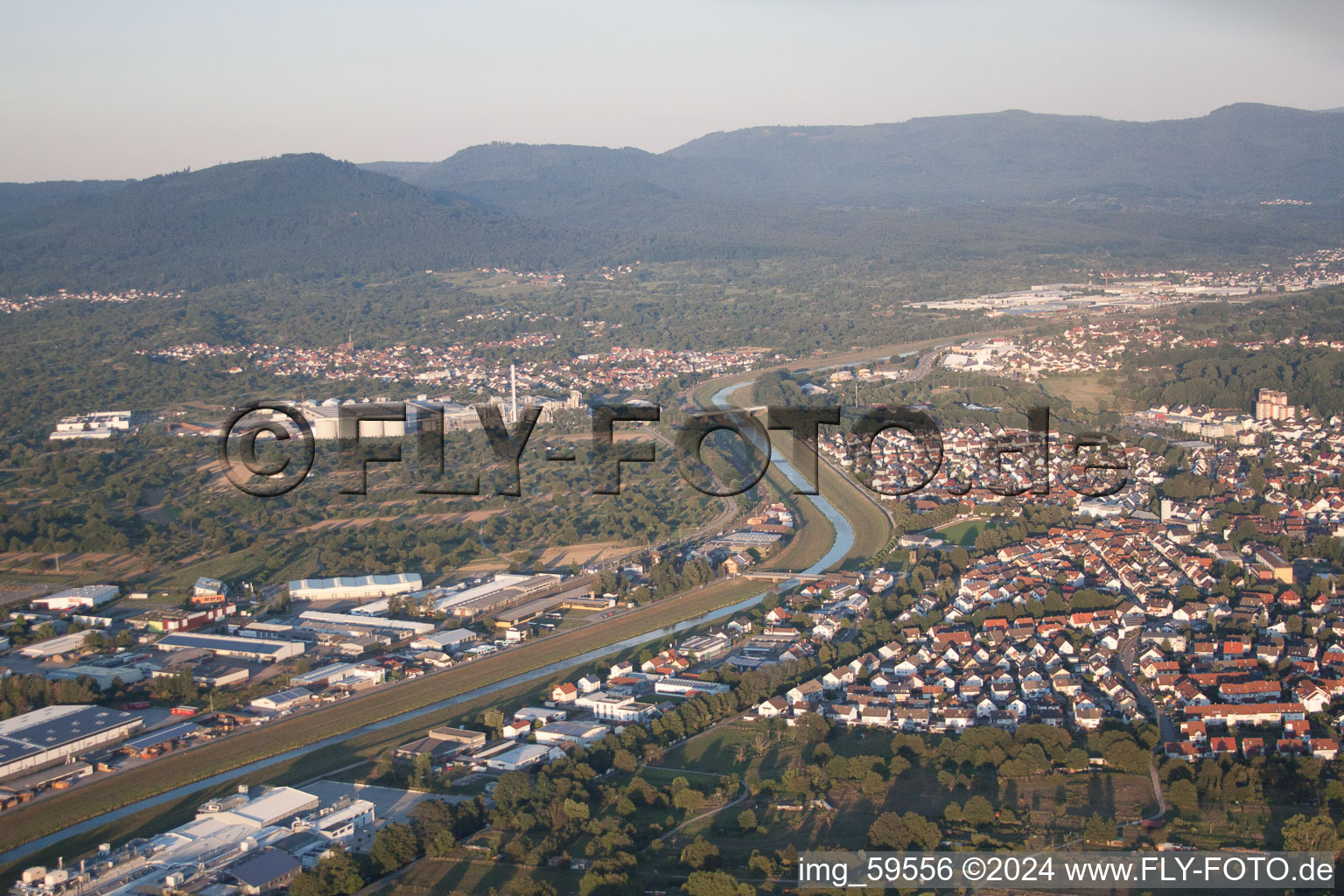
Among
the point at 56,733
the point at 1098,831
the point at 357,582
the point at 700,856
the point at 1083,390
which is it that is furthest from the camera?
the point at 1083,390

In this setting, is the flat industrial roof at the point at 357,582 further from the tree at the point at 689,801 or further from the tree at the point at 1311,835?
the tree at the point at 1311,835

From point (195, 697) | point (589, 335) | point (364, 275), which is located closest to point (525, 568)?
point (195, 697)

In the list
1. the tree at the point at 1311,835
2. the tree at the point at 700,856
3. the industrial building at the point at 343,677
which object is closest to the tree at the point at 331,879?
the tree at the point at 700,856

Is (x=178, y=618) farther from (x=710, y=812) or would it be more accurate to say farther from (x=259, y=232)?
(x=259, y=232)

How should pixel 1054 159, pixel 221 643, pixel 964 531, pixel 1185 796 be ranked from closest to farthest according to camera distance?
pixel 1185 796 → pixel 221 643 → pixel 964 531 → pixel 1054 159

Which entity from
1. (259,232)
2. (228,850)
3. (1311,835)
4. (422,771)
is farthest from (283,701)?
(259,232)

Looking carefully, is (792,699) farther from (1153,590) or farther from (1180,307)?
(1180,307)

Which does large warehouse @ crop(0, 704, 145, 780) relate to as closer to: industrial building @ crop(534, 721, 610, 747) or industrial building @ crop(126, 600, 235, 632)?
industrial building @ crop(126, 600, 235, 632)

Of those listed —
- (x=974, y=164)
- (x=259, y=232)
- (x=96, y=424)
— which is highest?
(x=974, y=164)
